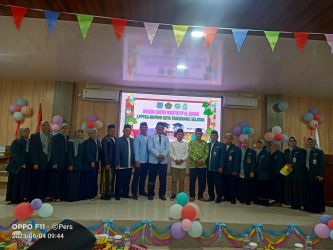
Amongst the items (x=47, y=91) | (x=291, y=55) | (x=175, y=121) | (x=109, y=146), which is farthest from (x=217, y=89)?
(x=47, y=91)

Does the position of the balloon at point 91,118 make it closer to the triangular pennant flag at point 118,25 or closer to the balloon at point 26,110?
the balloon at point 26,110

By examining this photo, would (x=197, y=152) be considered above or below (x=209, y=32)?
below

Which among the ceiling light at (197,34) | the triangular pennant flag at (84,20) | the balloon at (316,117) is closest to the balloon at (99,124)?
the ceiling light at (197,34)

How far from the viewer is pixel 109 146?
195 inches

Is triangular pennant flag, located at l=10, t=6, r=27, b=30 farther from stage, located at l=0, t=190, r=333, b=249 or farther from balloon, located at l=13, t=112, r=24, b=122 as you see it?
balloon, located at l=13, t=112, r=24, b=122

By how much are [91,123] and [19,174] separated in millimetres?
2096

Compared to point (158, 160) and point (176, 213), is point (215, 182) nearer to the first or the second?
point (158, 160)

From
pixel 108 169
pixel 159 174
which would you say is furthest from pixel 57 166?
pixel 159 174

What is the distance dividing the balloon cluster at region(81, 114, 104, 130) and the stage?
197 cm

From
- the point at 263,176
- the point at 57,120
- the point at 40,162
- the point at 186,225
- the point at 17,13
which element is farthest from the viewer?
the point at 57,120

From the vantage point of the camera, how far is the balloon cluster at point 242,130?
20.9ft

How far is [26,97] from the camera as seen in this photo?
20.7ft

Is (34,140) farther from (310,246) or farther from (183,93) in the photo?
(310,246)

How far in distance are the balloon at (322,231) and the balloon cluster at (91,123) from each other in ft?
14.6
